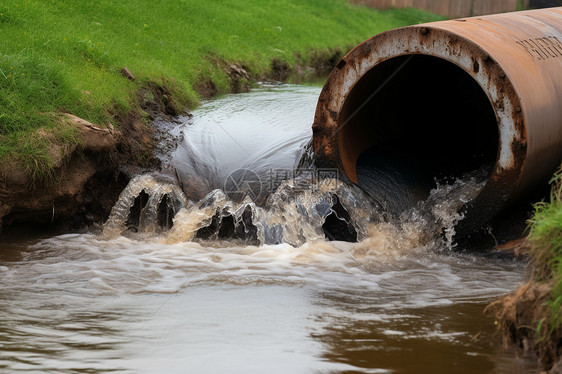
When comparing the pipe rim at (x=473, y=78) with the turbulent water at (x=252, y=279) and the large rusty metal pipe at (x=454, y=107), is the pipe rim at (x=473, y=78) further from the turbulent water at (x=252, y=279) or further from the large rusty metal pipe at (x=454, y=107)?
the turbulent water at (x=252, y=279)

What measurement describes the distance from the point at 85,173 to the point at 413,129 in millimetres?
3277

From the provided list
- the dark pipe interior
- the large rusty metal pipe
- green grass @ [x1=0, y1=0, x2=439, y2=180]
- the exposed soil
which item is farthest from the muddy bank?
the exposed soil

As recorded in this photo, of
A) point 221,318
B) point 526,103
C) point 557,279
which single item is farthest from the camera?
point 526,103

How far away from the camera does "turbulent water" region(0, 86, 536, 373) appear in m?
3.67

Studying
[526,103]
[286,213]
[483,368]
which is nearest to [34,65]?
[286,213]

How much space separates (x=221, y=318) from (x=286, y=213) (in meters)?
2.24

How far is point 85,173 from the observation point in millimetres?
6465

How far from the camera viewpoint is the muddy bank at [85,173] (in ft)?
19.8

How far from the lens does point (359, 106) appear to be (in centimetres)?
690

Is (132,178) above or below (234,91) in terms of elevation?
below

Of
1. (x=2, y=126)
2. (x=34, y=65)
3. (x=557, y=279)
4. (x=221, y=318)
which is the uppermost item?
(x=34, y=65)

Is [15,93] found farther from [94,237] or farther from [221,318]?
[221,318]
